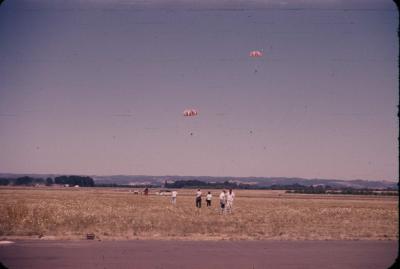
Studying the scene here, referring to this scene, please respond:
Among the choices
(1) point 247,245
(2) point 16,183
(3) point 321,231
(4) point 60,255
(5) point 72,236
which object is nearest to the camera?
(4) point 60,255

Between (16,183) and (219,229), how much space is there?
17486 cm

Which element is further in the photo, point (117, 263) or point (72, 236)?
point (72, 236)

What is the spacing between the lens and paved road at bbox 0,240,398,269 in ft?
39.2

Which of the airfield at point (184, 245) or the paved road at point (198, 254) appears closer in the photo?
the paved road at point (198, 254)

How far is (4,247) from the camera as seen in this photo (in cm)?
1421

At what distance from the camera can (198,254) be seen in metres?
13.5

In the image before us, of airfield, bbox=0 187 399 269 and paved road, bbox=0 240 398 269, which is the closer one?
paved road, bbox=0 240 398 269

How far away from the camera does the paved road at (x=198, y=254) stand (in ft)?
39.2

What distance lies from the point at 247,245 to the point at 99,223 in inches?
348

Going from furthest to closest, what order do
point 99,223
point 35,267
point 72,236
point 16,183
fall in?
point 16,183 → point 99,223 → point 72,236 → point 35,267

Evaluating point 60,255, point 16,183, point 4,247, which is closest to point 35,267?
point 60,255

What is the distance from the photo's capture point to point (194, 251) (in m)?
14.1

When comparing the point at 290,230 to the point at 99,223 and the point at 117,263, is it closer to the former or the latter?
the point at 99,223

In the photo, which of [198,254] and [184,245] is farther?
[184,245]
